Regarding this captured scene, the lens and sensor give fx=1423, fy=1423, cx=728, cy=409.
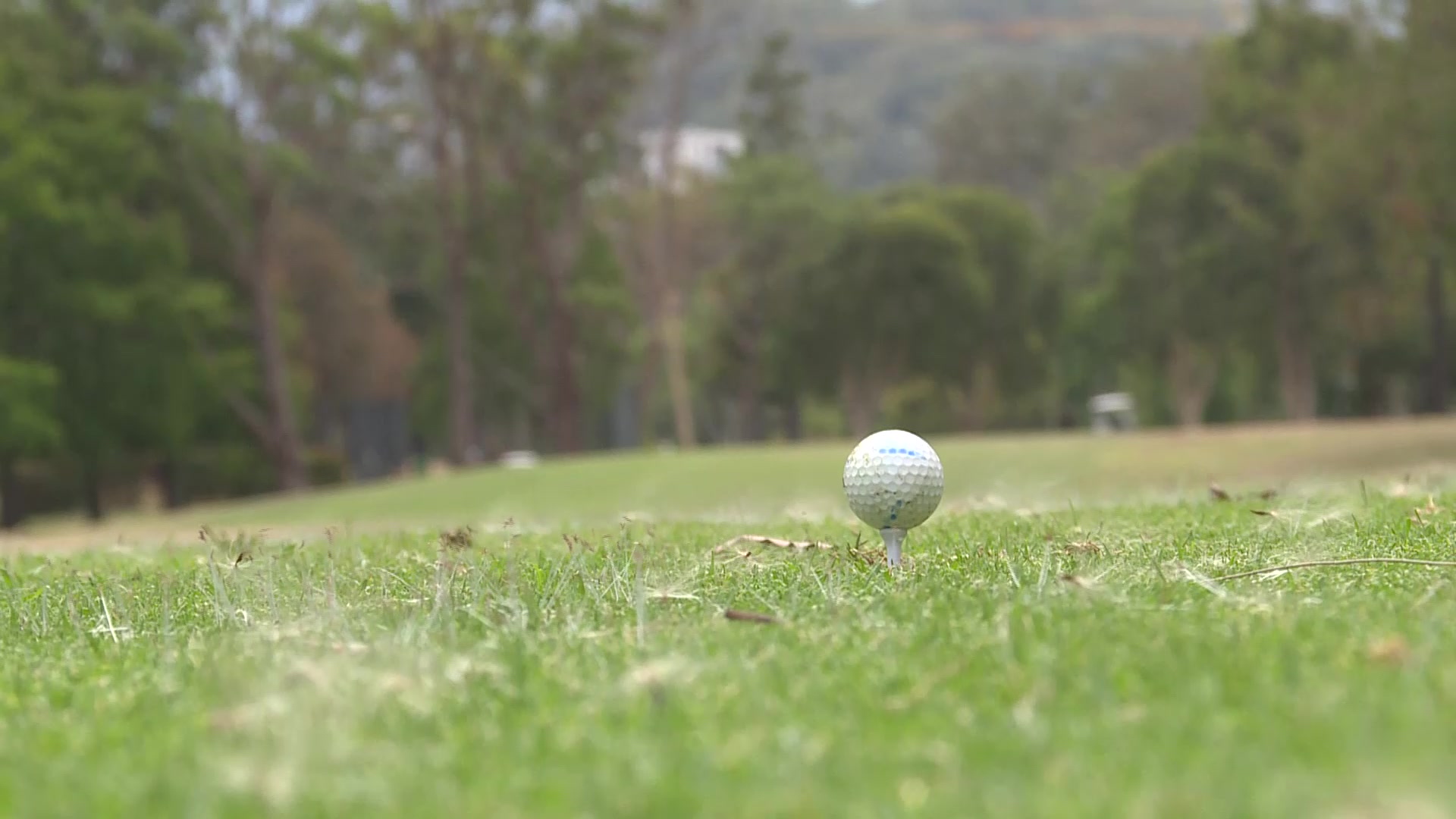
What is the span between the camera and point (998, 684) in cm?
375

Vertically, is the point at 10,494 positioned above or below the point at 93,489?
above

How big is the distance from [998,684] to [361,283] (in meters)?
57.6

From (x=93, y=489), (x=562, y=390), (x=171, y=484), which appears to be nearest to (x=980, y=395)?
(x=562, y=390)

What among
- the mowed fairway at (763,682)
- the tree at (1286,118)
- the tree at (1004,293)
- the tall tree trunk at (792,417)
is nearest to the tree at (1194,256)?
the tree at (1286,118)

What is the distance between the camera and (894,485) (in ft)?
22.1

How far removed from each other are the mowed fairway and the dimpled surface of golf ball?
0.76ft

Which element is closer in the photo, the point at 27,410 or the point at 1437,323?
the point at 27,410

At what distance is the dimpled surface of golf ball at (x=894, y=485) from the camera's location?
266 inches

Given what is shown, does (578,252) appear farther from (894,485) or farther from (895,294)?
(894,485)

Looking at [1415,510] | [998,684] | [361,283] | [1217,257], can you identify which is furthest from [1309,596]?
[361,283]

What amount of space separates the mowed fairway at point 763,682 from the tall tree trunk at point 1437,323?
3505 centimetres

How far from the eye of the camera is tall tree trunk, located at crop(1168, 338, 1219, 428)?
55531 mm

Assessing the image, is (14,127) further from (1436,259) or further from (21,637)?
(1436,259)

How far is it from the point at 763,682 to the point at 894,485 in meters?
2.97
